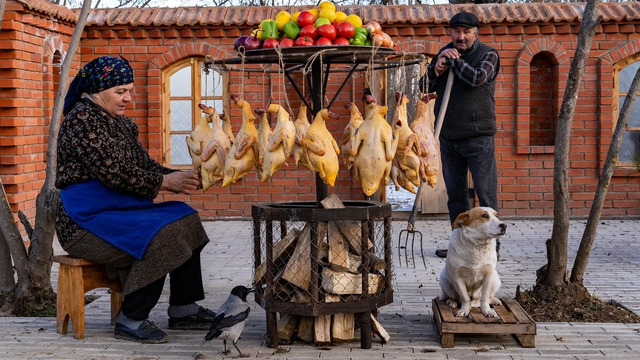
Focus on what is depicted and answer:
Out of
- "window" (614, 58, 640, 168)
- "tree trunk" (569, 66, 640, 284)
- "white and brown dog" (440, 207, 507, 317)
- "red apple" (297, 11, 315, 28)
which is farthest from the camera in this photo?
"window" (614, 58, 640, 168)

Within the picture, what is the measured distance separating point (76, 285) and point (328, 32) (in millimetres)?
2387

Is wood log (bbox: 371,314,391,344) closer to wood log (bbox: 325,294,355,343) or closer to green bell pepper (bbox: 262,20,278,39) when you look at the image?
wood log (bbox: 325,294,355,343)

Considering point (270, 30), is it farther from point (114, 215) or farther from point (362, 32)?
point (114, 215)

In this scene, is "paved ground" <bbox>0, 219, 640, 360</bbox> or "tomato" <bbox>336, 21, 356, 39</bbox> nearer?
"tomato" <bbox>336, 21, 356, 39</bbox>

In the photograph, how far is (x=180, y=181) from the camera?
566 centimetres

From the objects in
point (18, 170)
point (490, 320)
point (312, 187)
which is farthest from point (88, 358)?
point (312, 187)

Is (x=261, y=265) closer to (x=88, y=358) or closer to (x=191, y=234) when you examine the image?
(x=191, y=234)

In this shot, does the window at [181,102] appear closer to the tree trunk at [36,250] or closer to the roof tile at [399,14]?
the roof tile at [399,14]

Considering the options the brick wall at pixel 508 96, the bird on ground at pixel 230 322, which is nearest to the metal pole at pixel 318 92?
the bird on ground at pixel 230 322

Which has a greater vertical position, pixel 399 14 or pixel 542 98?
pixel 399 14

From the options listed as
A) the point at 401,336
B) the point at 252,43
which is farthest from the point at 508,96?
the point at 252,43

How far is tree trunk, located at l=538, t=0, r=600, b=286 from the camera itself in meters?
6.33

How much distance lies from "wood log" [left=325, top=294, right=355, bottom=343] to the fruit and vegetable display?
1.77 metres

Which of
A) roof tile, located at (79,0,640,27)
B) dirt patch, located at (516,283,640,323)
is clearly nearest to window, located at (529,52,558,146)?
roof tile, located at (79,0,640,27)
